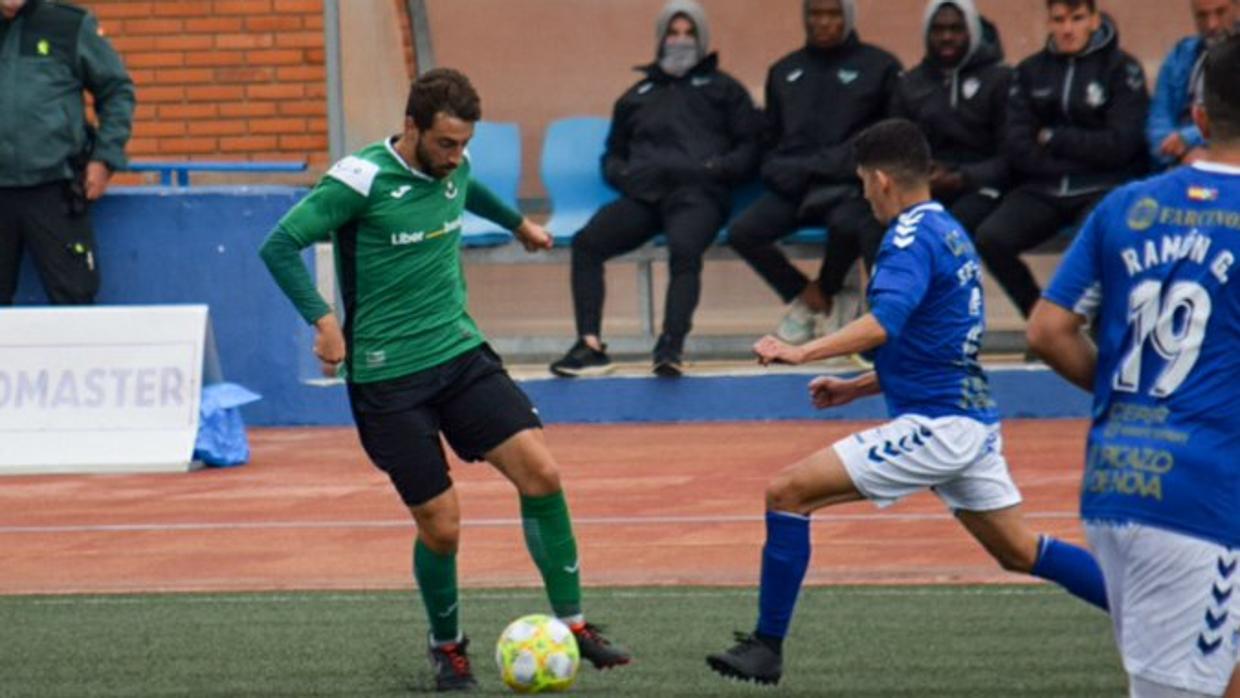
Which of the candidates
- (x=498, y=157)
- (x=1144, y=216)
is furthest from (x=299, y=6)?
(x=1144, y=216)

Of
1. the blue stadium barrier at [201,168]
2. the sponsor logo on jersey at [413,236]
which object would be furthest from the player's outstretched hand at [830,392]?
the blue stadium barrier at [201,168]

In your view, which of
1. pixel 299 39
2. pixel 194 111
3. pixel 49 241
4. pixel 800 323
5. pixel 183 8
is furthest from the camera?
pixel 194 111

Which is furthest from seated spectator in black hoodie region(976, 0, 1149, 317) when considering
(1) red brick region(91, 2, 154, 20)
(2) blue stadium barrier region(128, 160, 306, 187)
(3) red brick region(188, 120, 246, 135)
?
(1) red brick region(91, 2, 154, 20)

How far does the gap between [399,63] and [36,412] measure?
13.3 feet

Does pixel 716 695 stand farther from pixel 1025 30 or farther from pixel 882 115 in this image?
pixel 1025 30

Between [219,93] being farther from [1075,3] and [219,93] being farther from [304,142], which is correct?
[1075,3]

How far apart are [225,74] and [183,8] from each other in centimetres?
58

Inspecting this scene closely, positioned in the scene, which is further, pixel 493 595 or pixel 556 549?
pixel 493 595

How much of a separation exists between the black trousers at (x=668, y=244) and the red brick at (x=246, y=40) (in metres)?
4.00

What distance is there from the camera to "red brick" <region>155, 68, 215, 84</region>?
19.6 meters

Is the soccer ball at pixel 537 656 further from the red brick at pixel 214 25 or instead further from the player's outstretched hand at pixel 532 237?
the red brick at pixel 214 25

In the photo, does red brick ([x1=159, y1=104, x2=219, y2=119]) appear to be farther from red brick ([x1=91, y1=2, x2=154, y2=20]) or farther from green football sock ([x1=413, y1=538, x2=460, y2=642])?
green football sock ([x1=413, y1=538, x2=460, y2=642])

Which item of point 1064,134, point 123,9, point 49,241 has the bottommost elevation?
point 49,241

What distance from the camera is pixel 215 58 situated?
64.2 feet
